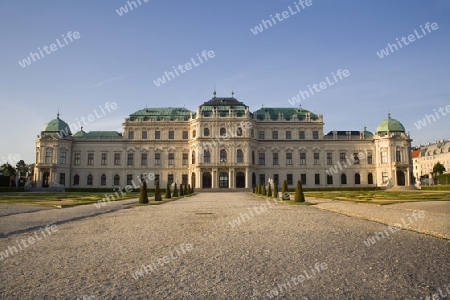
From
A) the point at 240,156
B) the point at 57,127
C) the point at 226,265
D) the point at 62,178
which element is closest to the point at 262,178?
the point at 240,156

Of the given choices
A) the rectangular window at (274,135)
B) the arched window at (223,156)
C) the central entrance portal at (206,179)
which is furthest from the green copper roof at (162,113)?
the rectangular window at (274,135)

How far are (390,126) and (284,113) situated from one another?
1691cm

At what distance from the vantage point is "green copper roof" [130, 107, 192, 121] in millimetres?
58894

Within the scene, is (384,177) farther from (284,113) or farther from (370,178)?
(284,113)

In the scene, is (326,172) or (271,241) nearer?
(271,241)

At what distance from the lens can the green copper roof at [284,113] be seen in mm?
58688

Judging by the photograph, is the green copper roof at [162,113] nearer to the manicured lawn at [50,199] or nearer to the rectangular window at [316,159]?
the rectangular window at [316,159]

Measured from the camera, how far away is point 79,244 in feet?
27.5

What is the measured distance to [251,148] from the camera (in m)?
54.6

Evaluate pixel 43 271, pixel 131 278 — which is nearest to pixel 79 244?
pixel 43 271

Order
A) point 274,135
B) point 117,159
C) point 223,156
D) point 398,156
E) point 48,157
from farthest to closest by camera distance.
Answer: point 117,159 < point 274,135 < point 398,156 < point 48,157 < point 223,156

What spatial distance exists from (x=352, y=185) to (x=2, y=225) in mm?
52069

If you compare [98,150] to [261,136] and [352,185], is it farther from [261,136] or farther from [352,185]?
[352,185]

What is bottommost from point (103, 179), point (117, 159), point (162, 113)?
point (103, 179)
